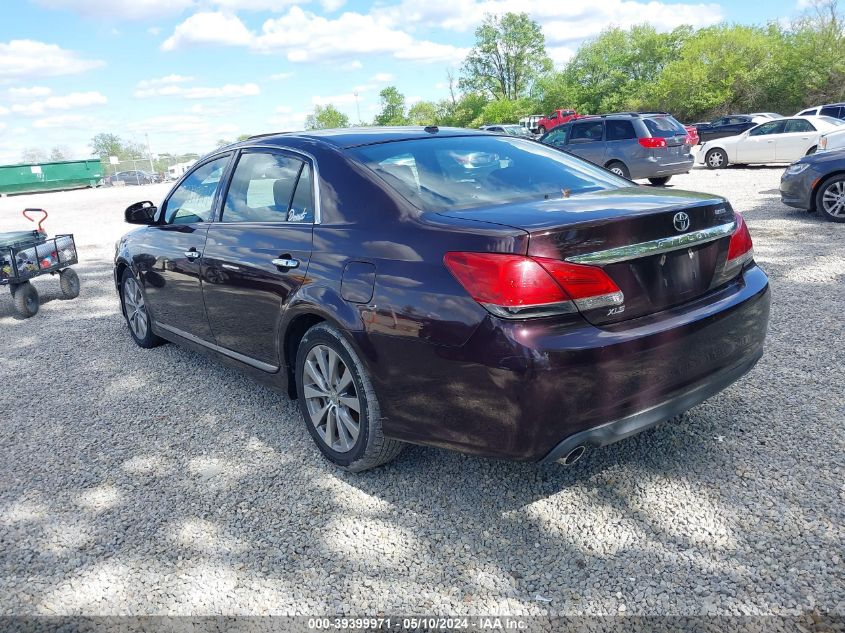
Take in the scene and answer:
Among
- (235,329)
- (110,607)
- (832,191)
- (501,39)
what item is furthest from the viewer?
(501,39)

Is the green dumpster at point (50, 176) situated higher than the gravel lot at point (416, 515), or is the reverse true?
the green dumpster at point (50, 176)

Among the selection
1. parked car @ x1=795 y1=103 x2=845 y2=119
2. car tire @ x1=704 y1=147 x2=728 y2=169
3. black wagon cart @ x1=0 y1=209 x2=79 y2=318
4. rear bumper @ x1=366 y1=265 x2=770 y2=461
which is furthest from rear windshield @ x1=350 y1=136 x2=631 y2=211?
parked car @ x1=795 y1=103 x2=845 y2=119

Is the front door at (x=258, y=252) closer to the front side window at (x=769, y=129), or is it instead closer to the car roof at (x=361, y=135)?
the car roof at (x=361, y=135)

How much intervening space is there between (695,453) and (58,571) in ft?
9.65

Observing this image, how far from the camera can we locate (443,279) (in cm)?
263

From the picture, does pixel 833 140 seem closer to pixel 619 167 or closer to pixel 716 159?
pixel 619 167

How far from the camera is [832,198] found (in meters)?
9.16

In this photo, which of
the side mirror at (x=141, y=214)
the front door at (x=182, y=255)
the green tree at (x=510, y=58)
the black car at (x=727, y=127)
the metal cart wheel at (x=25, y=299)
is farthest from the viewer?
the green tree at (x=510, y=58)

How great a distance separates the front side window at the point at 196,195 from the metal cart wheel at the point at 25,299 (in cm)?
344

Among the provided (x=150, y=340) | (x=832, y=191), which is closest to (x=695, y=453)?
(x=150, y=340)

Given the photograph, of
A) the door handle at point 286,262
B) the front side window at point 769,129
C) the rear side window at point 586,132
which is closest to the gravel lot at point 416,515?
the door handle at point 286,262

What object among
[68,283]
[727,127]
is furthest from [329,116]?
[68,283]

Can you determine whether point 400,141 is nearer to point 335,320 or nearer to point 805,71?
point 335,320

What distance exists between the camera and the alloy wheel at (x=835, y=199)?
357 inches
